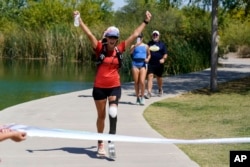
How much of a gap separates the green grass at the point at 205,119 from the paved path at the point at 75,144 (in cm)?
28

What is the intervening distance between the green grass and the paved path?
0.28m

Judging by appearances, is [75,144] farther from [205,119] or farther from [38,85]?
[38,85]

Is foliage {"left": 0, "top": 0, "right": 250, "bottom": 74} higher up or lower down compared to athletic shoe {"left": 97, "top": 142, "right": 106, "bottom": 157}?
higher up

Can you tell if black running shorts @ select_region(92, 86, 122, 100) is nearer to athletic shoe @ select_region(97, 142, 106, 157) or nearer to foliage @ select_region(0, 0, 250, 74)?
athletic shoe @ select_region(97, 142, 106, 157)

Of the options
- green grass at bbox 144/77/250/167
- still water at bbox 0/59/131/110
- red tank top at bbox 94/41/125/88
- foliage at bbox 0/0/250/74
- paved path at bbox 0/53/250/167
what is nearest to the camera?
paved path at bbox 0/53/250/167

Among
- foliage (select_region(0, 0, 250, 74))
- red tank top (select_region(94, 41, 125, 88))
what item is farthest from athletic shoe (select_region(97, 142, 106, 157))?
foliage (select_region(0, 0, 250, 74))

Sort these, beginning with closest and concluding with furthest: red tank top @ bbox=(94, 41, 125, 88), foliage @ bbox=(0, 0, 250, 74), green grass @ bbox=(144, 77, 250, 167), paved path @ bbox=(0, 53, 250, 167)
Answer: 1. paved path @ bbox=(0, 53, 250, 167)
2. red tank top @ bbox=(94, 41, 125, 88)
3. green grass @ bbox=(144, 77, 250, 167)
4. foliage @ bbox=(0, 0, 250, 74)

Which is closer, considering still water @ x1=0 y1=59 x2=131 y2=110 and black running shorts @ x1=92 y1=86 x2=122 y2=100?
black running shorts @ x1=92 y1=86 x2=122 y2=100

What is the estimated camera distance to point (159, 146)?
823 cm

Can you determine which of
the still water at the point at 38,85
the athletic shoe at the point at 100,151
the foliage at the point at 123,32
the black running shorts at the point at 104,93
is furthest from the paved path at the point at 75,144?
the foliage at the point at 123,32

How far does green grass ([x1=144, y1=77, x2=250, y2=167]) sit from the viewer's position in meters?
7.83

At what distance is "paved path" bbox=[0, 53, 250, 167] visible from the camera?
7254mm

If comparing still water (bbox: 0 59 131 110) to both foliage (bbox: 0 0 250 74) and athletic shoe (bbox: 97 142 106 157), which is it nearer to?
foliage (bbox: 0 0 250 74)

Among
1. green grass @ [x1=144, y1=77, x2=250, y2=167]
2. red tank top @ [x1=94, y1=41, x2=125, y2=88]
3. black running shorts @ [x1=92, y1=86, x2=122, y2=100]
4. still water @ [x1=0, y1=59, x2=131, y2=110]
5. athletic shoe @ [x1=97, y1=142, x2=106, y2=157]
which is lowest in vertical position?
still water @ [x1=0, y1=59, x2=131, y2=110]
